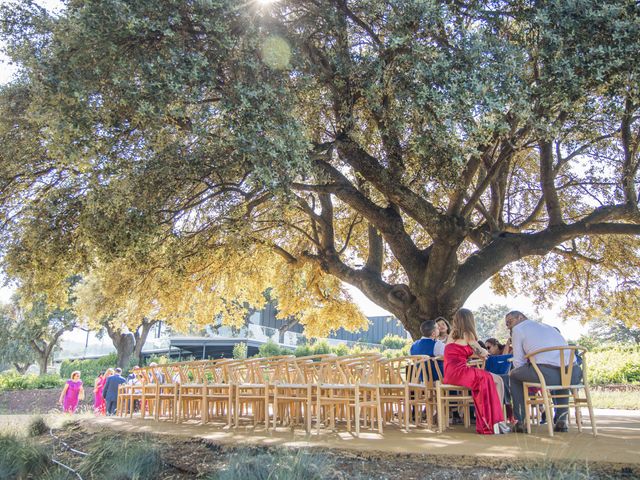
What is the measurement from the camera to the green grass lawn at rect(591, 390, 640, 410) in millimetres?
14562

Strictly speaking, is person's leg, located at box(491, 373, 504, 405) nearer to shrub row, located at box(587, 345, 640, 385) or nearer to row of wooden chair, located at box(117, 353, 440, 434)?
row of wooden chair, located at box(117, 353, 440, 434)

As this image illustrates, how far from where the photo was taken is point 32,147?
9250 millimetres

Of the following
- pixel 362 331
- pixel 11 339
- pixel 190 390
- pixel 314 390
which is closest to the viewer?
pixel 314 390

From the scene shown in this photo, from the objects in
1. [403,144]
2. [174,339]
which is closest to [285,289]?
[403,144]

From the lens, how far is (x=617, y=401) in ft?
50.6

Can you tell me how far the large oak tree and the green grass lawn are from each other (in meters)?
6.25

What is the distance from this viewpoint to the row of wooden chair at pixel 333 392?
7.05 m

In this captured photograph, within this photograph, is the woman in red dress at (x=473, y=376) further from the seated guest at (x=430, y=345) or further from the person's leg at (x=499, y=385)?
the seated guest at (x=430, y=345)

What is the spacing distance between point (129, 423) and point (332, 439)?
4.73 m

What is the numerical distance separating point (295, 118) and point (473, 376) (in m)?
4.53

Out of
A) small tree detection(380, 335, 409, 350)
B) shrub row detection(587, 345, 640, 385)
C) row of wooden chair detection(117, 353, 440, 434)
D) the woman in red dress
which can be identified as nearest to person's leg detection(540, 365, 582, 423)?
the woman in red dress

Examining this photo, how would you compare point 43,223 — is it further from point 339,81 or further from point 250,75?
point 339,81

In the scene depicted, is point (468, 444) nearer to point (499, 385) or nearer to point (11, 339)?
point (499, 385)

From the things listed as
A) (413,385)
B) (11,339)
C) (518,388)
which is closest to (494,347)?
(518,388)
